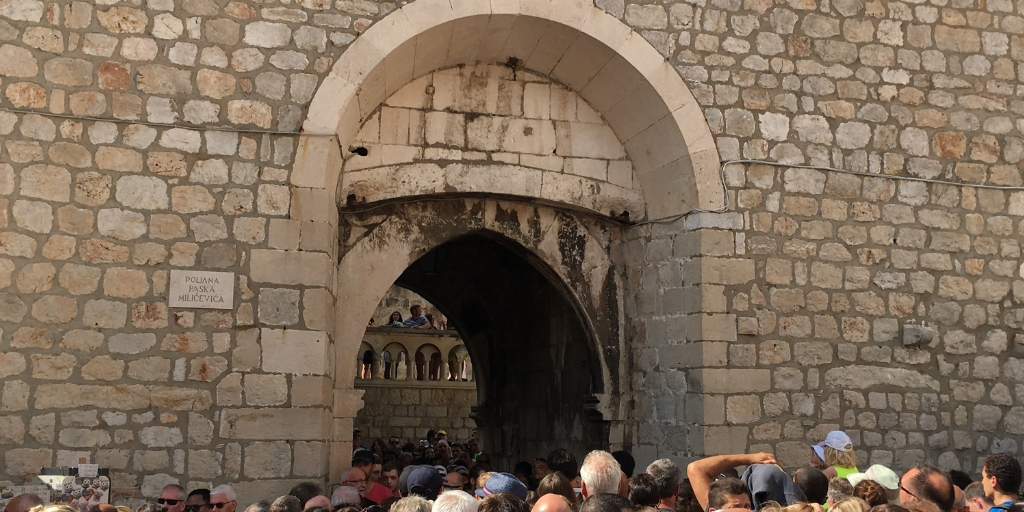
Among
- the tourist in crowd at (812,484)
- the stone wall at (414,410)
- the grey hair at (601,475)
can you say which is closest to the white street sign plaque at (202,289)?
the grey hair at (601,475)

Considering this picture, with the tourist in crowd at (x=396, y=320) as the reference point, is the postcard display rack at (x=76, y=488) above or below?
below

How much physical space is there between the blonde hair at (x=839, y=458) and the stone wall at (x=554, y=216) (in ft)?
4.20

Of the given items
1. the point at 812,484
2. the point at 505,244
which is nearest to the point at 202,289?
the point at 505,244

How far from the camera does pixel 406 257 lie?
714 cm

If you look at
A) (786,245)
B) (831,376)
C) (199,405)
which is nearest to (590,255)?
(786,245)

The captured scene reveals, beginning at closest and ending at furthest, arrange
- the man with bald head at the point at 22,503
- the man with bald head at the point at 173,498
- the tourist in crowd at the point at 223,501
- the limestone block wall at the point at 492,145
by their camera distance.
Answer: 1. the man with bald head at the point at 22,503
2. the tourist in crowd at the point at 223,501
3. the man with bald head at the point at 173,498
4. the limestone block wall at the point at 492,145

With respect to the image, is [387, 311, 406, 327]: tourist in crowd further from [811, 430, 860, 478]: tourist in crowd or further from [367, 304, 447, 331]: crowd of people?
[811, 430, 860, 478]: tourist in crowd

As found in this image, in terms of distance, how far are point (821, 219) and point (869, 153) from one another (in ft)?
2.02

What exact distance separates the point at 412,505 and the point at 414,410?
13.4m

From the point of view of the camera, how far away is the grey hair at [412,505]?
3.32 meters

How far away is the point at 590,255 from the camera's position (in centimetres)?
762

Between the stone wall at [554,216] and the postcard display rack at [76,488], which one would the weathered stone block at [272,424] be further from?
the postcard display rack at [76,488]

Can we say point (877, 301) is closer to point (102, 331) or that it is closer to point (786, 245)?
point (786, 245)

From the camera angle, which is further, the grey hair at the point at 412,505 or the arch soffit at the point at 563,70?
the arch soffit at the point at 563,70
